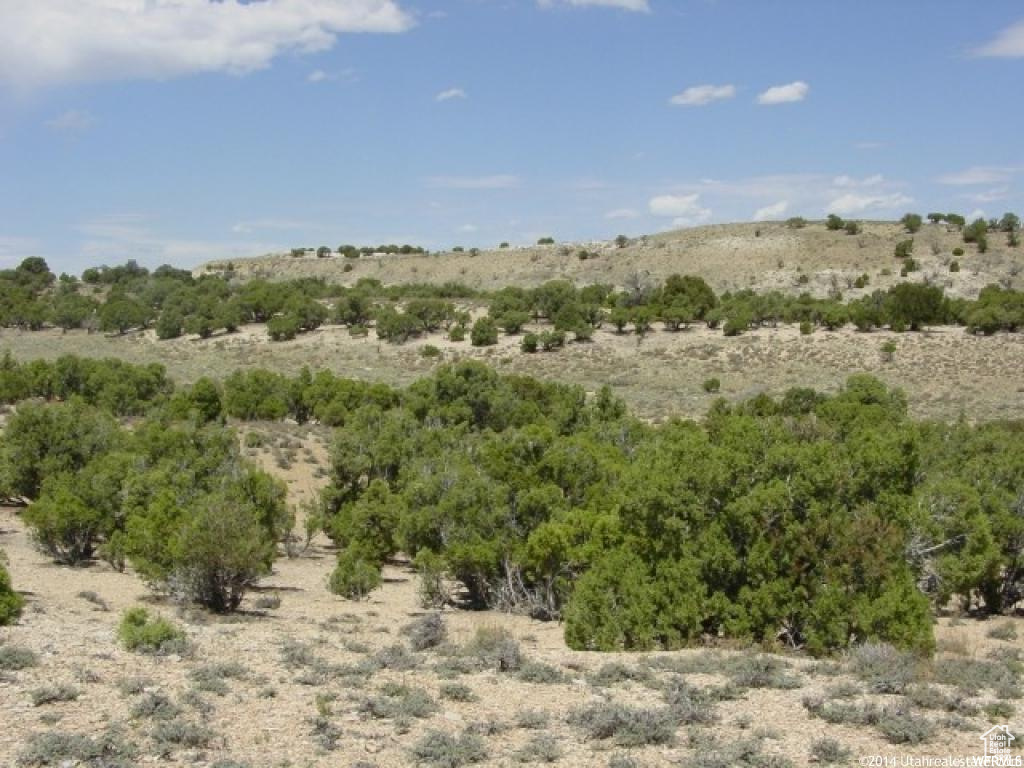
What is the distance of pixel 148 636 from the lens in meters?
10.6

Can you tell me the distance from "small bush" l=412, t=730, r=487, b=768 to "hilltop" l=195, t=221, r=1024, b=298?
71580mm

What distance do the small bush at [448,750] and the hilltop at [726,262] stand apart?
71580 millimetres

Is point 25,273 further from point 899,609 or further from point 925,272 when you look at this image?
point 899,609

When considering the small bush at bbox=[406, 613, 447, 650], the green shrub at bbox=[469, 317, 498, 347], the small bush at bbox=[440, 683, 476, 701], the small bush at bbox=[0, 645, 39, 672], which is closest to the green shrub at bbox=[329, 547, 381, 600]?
the small bush at bbox=[406, 613, 447, 650]

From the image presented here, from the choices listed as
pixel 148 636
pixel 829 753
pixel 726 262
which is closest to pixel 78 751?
pixel 148 636

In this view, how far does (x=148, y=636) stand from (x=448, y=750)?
444cm

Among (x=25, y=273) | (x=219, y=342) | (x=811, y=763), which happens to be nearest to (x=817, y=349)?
(x=219, y=342)

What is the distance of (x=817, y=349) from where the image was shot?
2117 inches

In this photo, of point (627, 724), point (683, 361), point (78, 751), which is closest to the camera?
point (78, 751)

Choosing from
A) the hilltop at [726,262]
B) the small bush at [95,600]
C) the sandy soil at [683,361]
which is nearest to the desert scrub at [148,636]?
the small bush at [95,600]

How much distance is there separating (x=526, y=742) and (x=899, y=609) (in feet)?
18.9

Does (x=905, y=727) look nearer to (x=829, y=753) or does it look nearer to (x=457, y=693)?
(x=829, y=753)

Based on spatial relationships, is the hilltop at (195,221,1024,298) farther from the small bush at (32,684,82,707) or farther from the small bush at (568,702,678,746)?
the small bush at (32,684,82,707)

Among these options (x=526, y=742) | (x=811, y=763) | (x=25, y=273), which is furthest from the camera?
(x=25, y=273)
